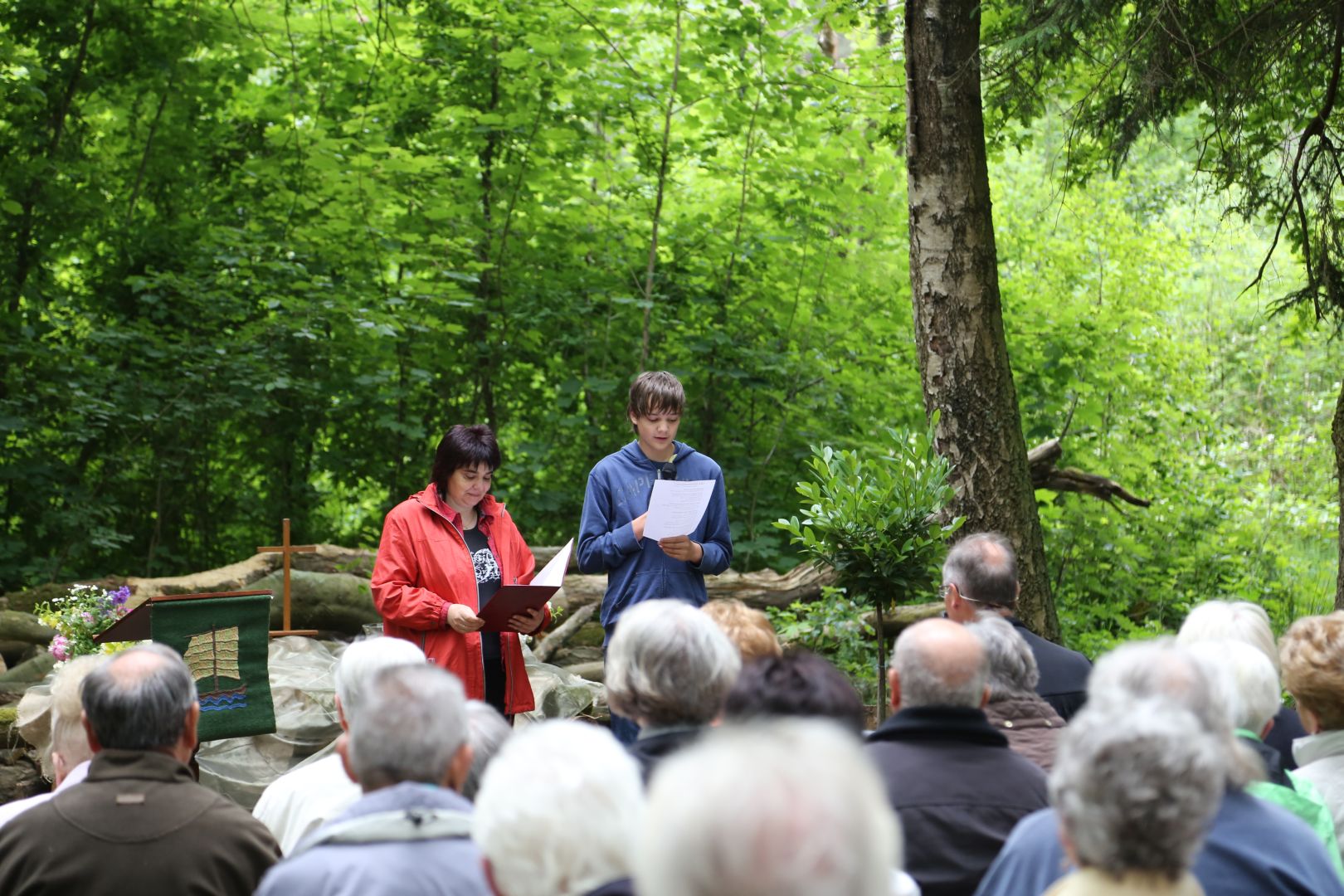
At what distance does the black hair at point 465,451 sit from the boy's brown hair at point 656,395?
1.92 ft

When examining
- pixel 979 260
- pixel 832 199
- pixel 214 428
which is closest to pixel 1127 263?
pixel 832 199

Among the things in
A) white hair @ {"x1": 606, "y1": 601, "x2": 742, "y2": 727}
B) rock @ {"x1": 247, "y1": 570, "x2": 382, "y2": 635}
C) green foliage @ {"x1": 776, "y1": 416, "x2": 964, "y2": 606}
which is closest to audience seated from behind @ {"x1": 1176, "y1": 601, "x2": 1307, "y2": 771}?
white hair @ {"x1": 606, "y1": 601, "x2": 742, "y2": 727}

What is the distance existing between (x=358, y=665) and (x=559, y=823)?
1160 mm

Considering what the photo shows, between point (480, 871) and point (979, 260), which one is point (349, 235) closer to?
point (979, 260)

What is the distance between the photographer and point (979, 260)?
20.2ft

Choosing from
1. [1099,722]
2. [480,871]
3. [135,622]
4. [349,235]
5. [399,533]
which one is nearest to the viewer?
[1099,722]

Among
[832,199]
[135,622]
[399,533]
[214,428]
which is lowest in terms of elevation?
[135,622]

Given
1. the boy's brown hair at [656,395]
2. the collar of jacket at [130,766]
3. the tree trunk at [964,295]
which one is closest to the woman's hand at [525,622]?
the boy's brown hair at [656,395]

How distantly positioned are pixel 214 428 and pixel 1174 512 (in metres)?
8.82

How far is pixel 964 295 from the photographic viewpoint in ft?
20.2

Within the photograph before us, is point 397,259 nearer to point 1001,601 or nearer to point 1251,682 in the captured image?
point 1001,601

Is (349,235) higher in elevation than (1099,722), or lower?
higher

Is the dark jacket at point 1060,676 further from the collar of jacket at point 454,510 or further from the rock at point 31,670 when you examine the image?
the rock at point 31,670

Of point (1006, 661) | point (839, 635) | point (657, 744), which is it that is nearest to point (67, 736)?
point (657, 744)
